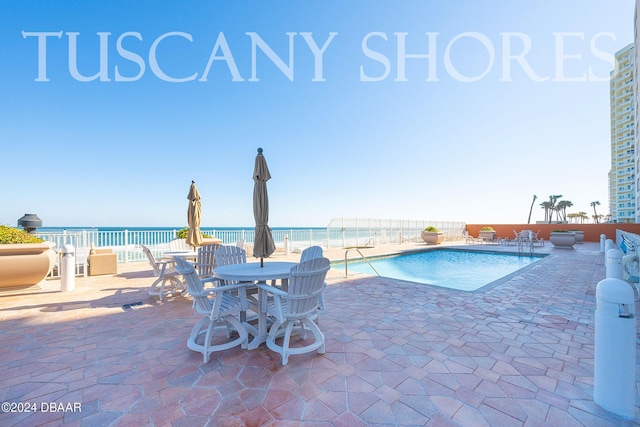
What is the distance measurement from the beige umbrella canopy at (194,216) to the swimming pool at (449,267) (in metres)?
4.47

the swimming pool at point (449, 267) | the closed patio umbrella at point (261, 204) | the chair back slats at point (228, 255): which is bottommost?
the swimming pool at point (449, 267)

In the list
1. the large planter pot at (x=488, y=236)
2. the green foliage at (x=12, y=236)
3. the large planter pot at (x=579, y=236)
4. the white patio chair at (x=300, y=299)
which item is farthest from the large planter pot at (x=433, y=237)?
the green foliage at (x=12, y=236)

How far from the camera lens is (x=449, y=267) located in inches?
341

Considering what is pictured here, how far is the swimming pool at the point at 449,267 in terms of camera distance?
668 cm

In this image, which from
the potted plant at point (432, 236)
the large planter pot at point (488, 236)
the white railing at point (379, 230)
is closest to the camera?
the white railing at point (379, 230)

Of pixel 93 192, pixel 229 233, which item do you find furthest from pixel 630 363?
pixel 93 192

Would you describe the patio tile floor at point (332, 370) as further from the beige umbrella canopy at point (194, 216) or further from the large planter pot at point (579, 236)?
the large planter pot at point (579, 236)

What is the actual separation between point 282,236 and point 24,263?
8150 millimetres

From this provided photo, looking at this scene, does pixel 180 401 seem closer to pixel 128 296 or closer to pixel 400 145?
pixel 128 296

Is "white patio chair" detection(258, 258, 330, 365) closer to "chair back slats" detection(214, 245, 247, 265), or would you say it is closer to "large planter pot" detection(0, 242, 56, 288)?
"chair back slats" detection(214, 245, 247, 265)

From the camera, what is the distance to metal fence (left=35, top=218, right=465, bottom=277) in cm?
626

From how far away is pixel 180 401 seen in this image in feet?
5.54

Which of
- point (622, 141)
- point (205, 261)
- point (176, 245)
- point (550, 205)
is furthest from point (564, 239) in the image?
point (622, 141)

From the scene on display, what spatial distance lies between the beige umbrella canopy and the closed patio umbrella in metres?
3.04
